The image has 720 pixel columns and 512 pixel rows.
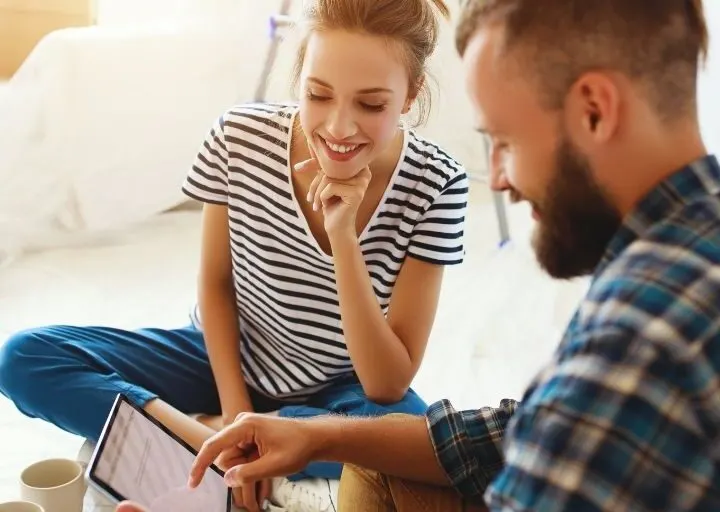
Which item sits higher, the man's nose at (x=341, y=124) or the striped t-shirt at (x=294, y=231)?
the man's nose at (x=341, y=124)

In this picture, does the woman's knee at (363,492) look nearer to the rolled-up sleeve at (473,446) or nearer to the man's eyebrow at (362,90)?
the rolled-up sleeve at (473,446)

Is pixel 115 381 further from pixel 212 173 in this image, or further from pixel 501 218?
pixel 501 218

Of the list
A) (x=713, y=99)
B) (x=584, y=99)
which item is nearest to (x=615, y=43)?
(x=584, y=99)

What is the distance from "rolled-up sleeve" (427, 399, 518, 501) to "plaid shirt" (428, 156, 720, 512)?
11.6 inches

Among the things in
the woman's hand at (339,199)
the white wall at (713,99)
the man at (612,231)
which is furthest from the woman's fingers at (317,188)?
the white wall at (713,99)

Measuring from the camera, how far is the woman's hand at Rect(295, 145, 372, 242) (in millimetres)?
1117

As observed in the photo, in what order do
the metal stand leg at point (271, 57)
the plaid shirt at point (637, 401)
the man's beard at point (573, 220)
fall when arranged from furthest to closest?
the metal stand leg at point (271, 57) < the man's beard at point (573, 220) < the plaid shirt at point (637, 401)

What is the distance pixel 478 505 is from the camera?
0.94 meters

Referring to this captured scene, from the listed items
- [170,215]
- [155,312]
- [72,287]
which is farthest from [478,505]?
[170,215]

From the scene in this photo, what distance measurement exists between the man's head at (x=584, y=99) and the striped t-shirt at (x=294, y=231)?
0.46m

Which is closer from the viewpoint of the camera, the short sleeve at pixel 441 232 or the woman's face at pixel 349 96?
the woman's face at pixel 349 96

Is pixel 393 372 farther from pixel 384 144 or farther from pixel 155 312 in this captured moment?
pixel 155 312

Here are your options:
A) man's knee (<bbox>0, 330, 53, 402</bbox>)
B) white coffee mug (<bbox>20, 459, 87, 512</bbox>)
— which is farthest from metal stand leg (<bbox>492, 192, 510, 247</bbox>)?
white coffee mug (<bbox>20, 459, 87, 512</bbox>)

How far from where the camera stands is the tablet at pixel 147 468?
975mm
